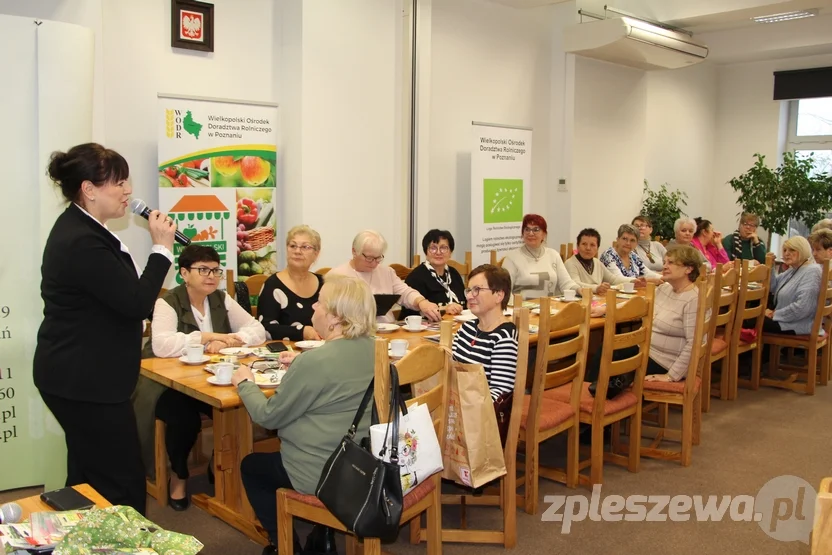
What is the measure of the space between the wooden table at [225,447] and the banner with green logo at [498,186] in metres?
3.09

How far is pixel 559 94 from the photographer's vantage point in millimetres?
7648

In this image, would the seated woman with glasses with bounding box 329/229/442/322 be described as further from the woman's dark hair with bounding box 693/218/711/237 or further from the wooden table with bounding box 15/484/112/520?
the woman's dark hair with bounding box 693/218/711/237

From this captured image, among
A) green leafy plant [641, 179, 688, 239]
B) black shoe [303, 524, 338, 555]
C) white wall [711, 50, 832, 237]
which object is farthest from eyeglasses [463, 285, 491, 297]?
white wall [711, 50, 832, 237]

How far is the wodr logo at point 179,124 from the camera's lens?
463cm

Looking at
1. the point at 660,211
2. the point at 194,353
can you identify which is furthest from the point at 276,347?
the point at 660,211

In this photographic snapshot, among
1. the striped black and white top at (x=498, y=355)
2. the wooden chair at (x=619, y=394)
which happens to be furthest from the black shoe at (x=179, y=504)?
the wooden chair at (x=619, y=394)

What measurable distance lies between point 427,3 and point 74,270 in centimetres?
439

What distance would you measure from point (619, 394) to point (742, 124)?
7.60 m

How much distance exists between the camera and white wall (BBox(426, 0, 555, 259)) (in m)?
6.51

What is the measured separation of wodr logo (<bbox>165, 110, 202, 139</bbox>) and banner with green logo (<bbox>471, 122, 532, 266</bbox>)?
2.48m

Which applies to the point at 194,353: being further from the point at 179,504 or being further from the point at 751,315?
the point at 751,315

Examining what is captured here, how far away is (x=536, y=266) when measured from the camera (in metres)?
5.74

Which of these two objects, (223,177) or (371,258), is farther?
(223,177)

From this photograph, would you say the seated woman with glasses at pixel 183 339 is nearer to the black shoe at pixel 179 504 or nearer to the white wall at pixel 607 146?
the black shoe at pixel 179 504
